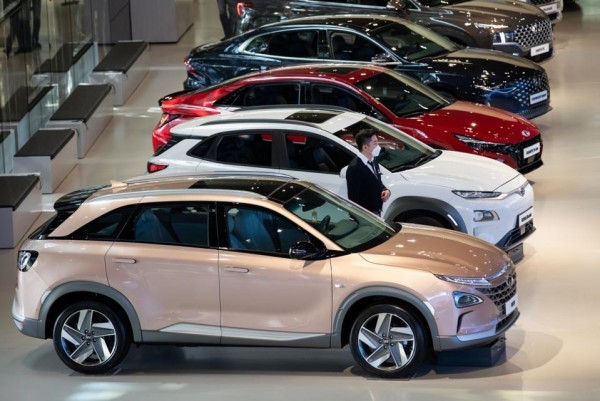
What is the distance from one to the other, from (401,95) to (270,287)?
229 inches

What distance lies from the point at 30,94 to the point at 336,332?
949 centimetres

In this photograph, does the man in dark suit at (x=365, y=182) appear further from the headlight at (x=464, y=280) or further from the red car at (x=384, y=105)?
the red car at (x=384, y=105)

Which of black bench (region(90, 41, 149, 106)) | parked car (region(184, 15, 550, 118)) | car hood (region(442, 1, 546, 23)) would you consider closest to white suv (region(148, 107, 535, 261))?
parked car (region(184, 15, 550, 118))

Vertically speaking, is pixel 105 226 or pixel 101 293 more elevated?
pixel 105 226

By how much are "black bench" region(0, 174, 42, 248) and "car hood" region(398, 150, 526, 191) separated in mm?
4519

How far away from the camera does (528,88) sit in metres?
17.0

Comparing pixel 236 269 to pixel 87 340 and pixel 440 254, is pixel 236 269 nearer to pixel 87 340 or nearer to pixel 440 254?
pixel 87 340

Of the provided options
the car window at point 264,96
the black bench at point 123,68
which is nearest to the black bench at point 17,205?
the car window at point 264,96

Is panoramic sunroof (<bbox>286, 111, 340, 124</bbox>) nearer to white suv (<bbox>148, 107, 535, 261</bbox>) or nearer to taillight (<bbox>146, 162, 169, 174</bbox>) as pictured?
white suv (<bbox>148, 107, 535, 261</bbox>)

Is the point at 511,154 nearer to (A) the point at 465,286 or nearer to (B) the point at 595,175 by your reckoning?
(B) the point at 595,175

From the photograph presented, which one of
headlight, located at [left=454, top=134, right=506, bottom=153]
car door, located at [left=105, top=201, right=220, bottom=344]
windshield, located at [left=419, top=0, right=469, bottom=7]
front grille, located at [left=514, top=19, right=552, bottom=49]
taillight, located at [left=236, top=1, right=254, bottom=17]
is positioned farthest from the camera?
taillight, located at [left=236, top=1, right=254, bottom=17]

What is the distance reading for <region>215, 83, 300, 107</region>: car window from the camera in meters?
15.1

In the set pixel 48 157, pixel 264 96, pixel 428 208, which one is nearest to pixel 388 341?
pixel 428 208

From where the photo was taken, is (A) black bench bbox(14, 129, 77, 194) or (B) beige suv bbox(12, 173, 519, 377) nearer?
(B) beige suv bbox(12, 173, 519, 377)
